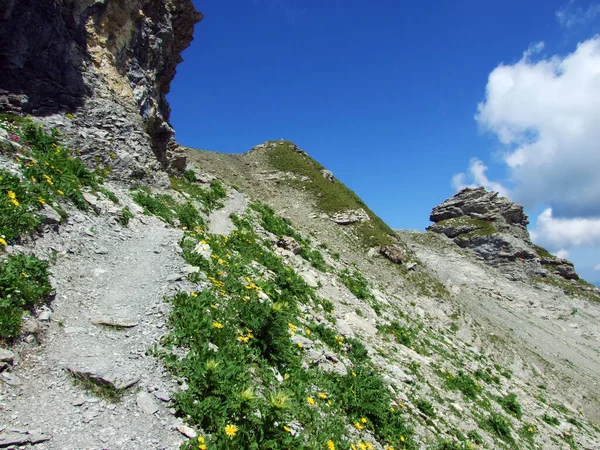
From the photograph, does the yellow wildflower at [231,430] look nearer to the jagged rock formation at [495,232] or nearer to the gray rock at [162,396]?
the gray rock at [162,396]

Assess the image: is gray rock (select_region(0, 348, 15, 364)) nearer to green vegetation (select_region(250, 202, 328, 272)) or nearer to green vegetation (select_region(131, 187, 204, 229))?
green vegetation (select_region(131, 187, 204, 229))

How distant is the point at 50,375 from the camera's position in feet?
18.5

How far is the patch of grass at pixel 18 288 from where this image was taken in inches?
229

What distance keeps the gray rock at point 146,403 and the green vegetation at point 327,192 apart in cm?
3511

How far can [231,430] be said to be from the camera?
5.11 m

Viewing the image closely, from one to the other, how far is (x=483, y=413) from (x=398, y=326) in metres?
6.31

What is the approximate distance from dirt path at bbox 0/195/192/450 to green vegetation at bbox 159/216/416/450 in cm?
48

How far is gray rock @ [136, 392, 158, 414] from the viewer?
17.6 feet

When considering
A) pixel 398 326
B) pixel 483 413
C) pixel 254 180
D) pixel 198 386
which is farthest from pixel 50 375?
pixel 254 180

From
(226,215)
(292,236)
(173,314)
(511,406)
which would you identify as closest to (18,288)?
(173,314)

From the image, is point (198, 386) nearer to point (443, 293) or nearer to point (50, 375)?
point (50, 375)

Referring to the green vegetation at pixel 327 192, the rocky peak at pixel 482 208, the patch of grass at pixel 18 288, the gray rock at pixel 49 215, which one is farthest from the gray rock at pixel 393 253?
the rocky peak at pixel 482 208

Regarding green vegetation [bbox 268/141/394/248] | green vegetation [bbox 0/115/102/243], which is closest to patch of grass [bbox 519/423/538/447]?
green vegetation [bbox 0/115/102/243]

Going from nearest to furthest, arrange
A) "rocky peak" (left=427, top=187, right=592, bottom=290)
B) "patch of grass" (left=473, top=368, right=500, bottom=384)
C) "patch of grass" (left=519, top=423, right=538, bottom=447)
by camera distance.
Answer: "patch of grass" (left=519, top=423, right=538, bottom=447), "patch of grass" (left=473, top=368, right=500, bottom=384), "rocky peak" (left=427, top=187, right=592, bottom=290)
